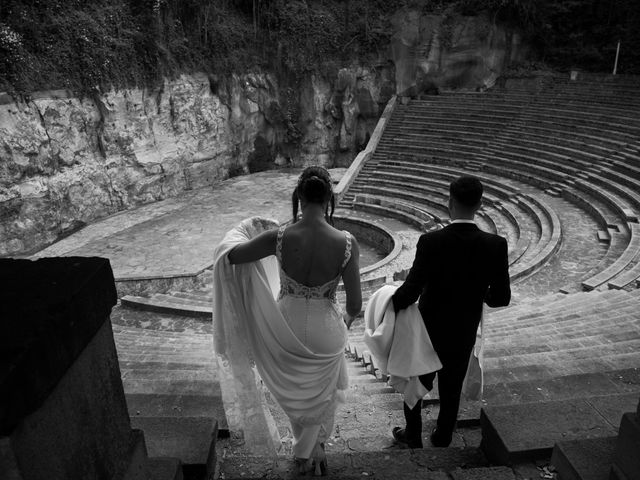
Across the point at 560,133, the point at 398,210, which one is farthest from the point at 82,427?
the point at 560,133

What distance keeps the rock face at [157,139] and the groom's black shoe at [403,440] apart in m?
10.3

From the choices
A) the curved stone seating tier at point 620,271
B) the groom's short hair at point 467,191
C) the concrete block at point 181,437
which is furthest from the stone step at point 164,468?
the curved stone seating tier at point 620,271

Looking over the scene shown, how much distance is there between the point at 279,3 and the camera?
16.3 metres

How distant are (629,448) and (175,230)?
34.9 ft

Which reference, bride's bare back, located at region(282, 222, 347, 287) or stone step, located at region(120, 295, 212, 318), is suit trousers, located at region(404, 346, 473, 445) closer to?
bride's bare back, located at region(282, 222, 347, 287)

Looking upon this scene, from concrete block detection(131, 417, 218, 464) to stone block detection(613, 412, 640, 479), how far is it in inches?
60.5

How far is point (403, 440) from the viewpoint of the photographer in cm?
268

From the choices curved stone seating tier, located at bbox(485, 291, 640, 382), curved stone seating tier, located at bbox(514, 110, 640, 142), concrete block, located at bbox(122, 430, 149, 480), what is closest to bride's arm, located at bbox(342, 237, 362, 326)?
concrete block, located at bbox(122, 430, 149, 480)

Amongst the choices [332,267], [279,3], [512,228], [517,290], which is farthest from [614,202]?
[279,3]

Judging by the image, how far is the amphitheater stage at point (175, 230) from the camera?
935 centimetres

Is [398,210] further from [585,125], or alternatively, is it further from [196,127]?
[196,127]

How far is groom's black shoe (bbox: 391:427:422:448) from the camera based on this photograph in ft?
8.64

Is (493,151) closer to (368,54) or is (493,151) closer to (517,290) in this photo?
(368,54)

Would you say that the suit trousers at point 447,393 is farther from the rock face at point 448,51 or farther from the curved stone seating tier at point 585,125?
the rock face at point 448,51
